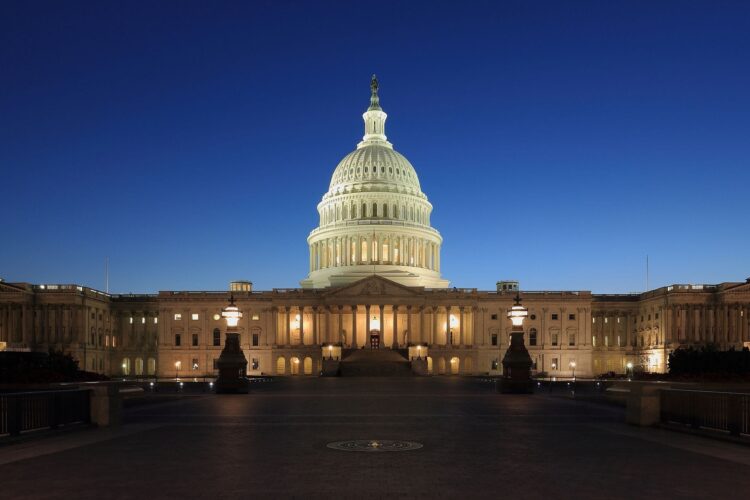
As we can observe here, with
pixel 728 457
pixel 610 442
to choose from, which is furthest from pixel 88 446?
pixel 728 457

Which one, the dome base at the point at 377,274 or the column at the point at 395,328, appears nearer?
the column at the point at 395,328

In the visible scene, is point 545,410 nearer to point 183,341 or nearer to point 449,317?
point 449,317

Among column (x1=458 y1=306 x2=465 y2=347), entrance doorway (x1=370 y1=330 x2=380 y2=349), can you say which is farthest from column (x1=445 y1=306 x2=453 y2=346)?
entrance doorway (x1=370 y1=330 x2=380 y2=349)

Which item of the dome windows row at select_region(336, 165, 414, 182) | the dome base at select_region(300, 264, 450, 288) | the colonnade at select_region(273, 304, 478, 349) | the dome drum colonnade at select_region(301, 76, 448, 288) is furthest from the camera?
the dome windows row at select_region(336, 165, 414, 182)

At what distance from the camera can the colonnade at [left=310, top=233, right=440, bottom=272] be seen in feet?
506

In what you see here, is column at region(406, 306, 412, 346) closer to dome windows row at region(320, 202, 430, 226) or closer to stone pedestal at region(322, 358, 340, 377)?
dome windows row at region(320, 202, 430, 226)

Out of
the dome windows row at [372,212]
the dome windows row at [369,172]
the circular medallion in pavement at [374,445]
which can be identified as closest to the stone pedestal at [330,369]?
the dome windows row at [372,212]

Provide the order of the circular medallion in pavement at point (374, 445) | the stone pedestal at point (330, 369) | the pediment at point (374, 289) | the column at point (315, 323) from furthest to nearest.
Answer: the column at point (315, 323), the pediment at point (374, 289), the stone pedestal at point (330, 369), the circular medallion in pavement at point (374, 445)

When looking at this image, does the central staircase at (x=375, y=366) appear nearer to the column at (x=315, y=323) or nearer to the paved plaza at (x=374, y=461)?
the column at (x=315, y=323)

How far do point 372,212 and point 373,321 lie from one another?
91.0 feet

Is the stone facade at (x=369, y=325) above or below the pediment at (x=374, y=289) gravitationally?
below

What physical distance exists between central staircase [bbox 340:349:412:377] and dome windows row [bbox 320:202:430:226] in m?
45.4

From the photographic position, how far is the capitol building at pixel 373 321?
130625 mm

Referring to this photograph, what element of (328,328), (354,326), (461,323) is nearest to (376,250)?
(328,328)
